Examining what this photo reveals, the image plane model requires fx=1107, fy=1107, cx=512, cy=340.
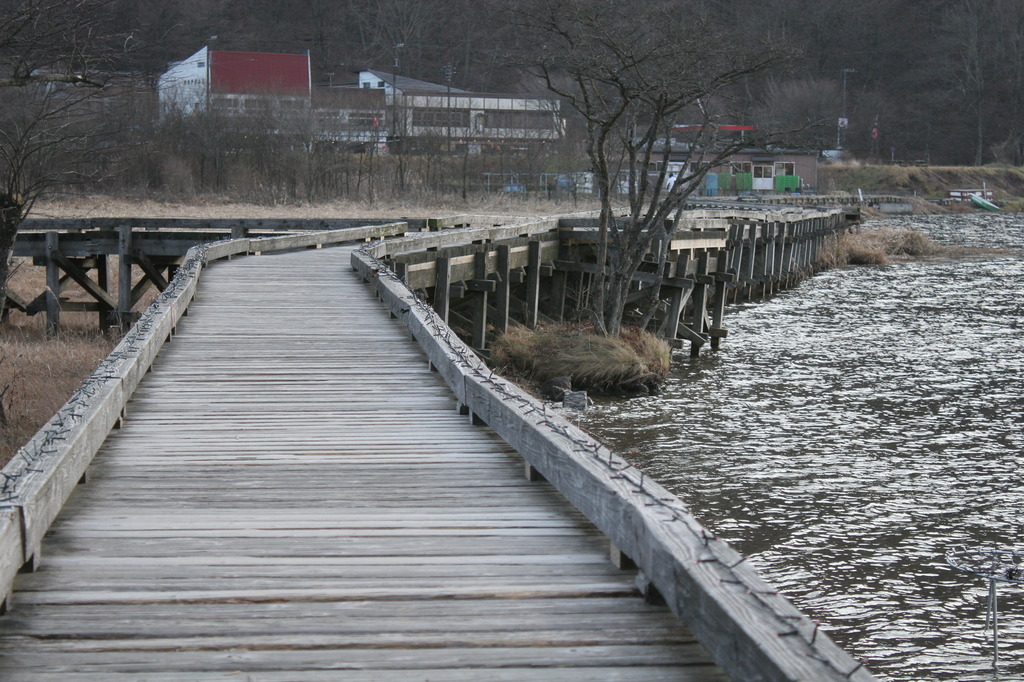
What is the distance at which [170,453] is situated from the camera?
5.66 meters

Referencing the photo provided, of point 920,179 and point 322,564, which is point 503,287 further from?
point 920,179

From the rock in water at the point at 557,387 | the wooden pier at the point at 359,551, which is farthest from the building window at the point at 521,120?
the wooden pier at the point at 359,551

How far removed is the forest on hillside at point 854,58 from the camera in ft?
308

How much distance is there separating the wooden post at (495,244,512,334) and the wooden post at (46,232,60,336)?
757cm

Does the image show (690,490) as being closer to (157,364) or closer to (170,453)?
(157,364)

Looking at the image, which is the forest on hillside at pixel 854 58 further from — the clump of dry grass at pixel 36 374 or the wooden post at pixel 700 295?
the clump of dry grass at pixel 36 374

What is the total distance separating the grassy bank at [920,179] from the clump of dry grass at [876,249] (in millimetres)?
41747

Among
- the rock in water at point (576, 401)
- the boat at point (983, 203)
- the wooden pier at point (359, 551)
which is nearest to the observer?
→ the wooden pier at point (359, 551)

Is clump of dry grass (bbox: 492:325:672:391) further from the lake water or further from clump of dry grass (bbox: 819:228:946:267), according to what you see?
clump of dry grass (bbox: 819:228:946:267)

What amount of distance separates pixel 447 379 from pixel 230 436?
1.67m

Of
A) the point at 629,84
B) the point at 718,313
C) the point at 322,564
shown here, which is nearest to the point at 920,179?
the point at 718,313

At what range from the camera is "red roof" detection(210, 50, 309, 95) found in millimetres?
64875

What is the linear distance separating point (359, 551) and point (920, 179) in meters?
85.6

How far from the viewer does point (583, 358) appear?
14.4 metres
